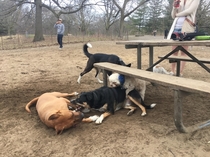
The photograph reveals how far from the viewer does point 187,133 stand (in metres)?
2.36

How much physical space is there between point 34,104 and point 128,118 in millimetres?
1599

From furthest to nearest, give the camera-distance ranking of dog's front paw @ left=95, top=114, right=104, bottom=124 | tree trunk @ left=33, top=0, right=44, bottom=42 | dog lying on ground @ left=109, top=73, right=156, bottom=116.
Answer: tree trunk @ left=33, top=0, right=44, bottom=42, dog lying on ground @ left=109, top=73, right=156, bottom=116, dog's front paw @ left=95, top=114, right=104, bottom=124

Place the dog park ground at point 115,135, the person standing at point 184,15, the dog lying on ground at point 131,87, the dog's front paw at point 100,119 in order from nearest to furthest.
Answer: the dog park ground at point 115,135 < the dog's front paw at point 100,119 < the dog lying on ground at point 131,87 < the person standing at point 184,15

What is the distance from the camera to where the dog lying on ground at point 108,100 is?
9.39 feet

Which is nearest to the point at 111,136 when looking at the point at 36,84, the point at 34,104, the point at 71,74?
the point at 34,104

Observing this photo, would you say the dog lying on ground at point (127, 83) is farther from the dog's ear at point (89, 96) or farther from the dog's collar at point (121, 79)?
the dog's ear at point (89, 96)

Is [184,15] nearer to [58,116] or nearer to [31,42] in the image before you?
[58,116]

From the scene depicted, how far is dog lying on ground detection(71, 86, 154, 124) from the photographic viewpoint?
9.39 ft

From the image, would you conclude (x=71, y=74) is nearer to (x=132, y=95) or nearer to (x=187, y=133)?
(x=132, y=95)

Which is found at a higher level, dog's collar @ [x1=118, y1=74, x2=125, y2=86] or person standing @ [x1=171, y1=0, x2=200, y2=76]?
person standing @ [x1=171, y1=0, x2=200, y2=76]

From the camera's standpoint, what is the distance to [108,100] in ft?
9.71

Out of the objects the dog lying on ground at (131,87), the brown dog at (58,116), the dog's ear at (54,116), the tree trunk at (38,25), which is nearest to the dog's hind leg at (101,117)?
the brown dog at (58,116)

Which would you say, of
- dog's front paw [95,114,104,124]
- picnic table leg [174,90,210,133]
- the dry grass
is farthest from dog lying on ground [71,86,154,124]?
the dry grass

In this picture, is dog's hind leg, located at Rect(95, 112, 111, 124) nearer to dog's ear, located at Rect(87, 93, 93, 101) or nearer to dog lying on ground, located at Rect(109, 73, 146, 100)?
dog's ear, located at Rect(87, 93, 93, 101)
